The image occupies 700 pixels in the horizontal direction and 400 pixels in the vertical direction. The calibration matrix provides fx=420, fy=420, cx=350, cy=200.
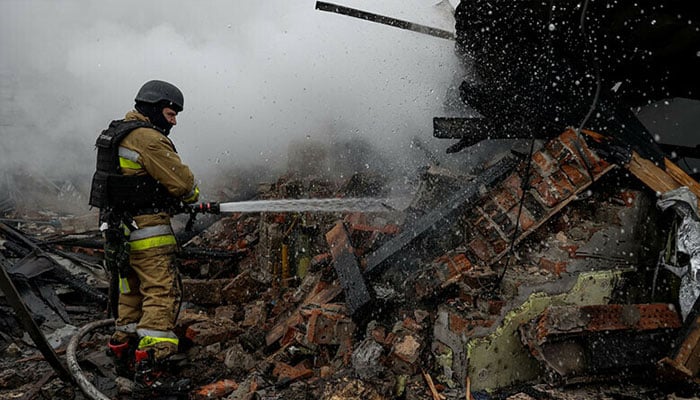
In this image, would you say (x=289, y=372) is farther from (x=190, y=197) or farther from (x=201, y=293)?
(x=201, y=293)

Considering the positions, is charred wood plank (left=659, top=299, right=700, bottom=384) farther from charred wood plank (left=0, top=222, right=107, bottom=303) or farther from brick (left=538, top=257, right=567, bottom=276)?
charred wood plank (left=0, top=222, right=107, bottom=303)

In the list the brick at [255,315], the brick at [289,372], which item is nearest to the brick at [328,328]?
the brick at [289,372]

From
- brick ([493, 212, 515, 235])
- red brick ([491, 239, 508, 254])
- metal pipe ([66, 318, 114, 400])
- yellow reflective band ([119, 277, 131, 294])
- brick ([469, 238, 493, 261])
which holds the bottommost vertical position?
metal pipe ([66, 318, 114, 400])

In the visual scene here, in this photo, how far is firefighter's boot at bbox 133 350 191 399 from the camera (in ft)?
9.65

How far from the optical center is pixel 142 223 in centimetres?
324

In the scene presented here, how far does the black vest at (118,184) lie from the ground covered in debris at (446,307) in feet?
4.19

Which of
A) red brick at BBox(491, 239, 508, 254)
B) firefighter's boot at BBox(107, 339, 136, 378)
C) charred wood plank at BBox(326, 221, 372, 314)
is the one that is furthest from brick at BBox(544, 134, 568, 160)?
firefighter's boot at BBox(107, 339, 136, 378)

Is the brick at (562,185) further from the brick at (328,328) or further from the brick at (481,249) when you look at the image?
the brick at (328,328)

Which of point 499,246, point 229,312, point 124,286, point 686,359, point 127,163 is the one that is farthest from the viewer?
point 229,312

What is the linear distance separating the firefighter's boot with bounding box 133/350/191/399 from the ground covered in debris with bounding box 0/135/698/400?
0.47 ft

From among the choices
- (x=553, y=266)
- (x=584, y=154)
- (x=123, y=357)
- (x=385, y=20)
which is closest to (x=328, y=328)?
(x=123, y=357)

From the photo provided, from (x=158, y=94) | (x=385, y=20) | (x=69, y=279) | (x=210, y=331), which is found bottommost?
(x=69, y=279)

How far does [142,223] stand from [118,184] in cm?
34

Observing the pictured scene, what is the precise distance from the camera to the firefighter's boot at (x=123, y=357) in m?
3.26
